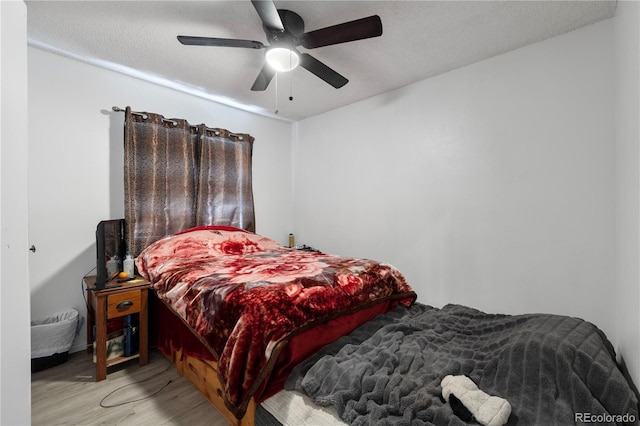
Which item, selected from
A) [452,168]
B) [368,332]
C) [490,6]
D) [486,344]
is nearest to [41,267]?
[368,332]

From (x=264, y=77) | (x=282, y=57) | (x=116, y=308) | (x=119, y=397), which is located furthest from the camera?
(x=264, y=77)

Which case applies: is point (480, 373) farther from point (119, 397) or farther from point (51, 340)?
point (51, 340)

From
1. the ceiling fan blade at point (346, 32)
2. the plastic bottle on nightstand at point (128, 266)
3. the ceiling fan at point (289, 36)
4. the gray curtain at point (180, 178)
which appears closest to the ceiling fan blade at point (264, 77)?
the ceiling fan at point (289, 36)

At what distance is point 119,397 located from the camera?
180cm

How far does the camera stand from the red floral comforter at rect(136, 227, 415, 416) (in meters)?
1.35

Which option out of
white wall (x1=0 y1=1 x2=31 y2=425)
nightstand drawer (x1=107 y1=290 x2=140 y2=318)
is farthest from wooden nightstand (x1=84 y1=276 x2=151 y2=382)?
white wall (x1=0 y1=1 x2=31 y2=425)

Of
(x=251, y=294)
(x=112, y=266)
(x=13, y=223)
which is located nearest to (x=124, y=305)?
(x=112, y=266)

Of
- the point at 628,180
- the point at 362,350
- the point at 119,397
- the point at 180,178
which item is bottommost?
the point at 119,397

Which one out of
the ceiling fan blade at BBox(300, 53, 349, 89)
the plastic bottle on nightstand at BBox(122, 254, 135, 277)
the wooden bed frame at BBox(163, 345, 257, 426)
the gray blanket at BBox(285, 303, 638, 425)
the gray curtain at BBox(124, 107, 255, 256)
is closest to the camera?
the gray blanket at BBox(285, 303, 638, 425)

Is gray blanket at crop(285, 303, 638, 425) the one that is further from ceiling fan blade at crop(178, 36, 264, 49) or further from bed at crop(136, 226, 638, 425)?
ceiling fan blade at crop(178, 36, 264, 49)

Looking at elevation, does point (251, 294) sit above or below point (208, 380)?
above

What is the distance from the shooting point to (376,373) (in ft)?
4.12

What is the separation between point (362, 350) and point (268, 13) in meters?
1.87

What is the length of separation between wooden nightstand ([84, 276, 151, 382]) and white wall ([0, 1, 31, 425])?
125 centimetres
